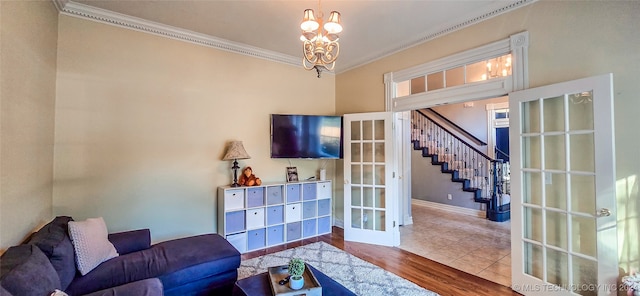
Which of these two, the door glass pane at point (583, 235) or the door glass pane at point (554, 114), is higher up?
the door glass pane at point (554, 114)

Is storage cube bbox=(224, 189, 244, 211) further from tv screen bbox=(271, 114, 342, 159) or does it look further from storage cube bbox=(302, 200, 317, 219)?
storage cube bbox=(302, 200, 317, 219)

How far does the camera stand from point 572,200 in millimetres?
2383

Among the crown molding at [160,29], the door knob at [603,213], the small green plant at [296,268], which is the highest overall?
the crown molding at [160,29]

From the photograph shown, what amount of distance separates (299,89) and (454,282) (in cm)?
363

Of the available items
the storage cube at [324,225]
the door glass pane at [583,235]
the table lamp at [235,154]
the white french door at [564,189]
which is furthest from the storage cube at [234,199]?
the door glass pane at [583,235]

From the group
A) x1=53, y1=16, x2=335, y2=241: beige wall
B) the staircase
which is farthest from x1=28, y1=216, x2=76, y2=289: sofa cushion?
the staircase

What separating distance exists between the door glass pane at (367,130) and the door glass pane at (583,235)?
2551 mm

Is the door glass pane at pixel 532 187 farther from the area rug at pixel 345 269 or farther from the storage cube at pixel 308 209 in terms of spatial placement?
the storage cube at pixel 308 209

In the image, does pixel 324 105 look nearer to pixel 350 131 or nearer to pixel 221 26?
pixel 350 131

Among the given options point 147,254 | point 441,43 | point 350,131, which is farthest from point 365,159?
point 147,254

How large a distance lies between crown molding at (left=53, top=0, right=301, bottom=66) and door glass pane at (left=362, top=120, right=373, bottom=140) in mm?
1626

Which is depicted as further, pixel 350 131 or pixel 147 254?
pixel 350 131

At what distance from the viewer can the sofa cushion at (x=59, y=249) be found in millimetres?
1815

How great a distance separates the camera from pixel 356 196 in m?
4.41
